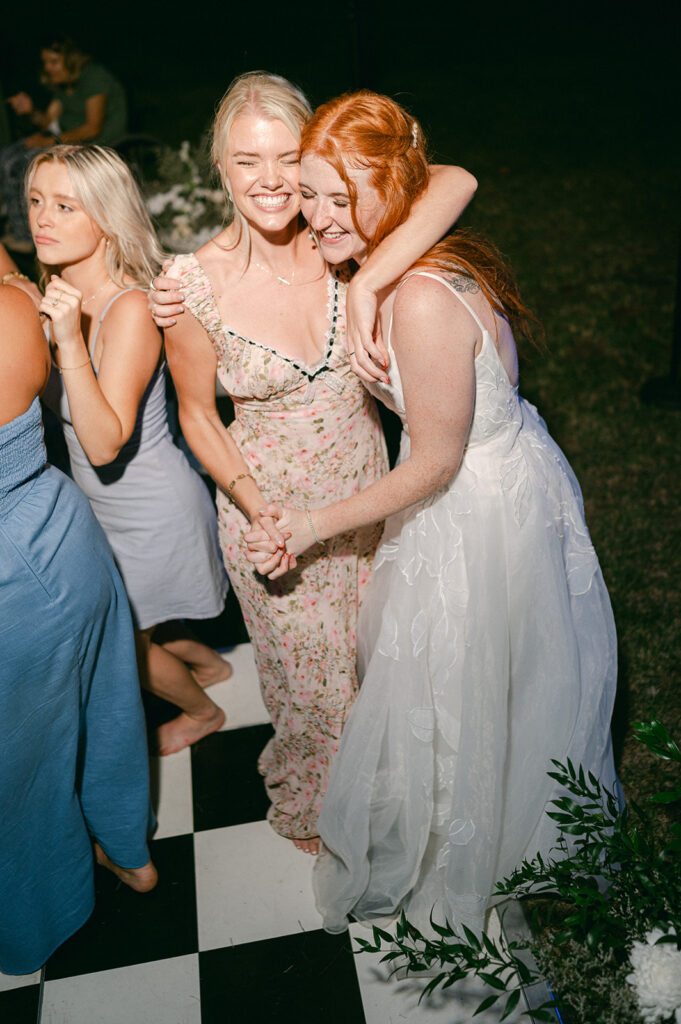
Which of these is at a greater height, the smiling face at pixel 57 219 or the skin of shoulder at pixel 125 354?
the smiling face at pixel 57 219

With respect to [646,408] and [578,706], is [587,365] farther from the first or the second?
[578,706]

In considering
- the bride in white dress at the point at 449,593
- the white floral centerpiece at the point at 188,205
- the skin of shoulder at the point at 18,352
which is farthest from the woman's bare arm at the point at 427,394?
the white floral centerpiece at the point at 188,205

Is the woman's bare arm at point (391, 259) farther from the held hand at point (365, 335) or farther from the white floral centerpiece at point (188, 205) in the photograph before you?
the white floral centerpiece at point (188, 205)

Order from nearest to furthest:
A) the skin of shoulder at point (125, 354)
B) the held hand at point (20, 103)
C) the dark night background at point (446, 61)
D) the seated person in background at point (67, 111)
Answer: the skin of shoulder at point (125, 354) < the seated person in background at point (67, 111) < the held hand at point (20, 103) < the dark night background at point (446, 61)

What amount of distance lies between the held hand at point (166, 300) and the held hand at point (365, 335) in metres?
0.39

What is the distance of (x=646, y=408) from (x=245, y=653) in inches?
89.5

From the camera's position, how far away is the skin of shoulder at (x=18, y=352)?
158 centimetres

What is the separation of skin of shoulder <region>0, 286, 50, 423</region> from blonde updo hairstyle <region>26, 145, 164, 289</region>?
35 centimetres

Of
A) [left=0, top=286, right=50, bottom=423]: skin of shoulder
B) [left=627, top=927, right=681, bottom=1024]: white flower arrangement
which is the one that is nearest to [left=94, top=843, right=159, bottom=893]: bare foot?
[left=0, top=286, right=50, bottom=423]: skin of shoulder

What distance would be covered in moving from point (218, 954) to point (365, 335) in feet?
4.68

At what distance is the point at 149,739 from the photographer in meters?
2.56

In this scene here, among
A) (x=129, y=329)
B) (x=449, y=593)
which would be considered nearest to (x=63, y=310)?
(x=129, y=329)

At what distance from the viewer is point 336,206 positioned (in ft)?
5.23

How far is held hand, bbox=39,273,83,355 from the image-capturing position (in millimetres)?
1737
